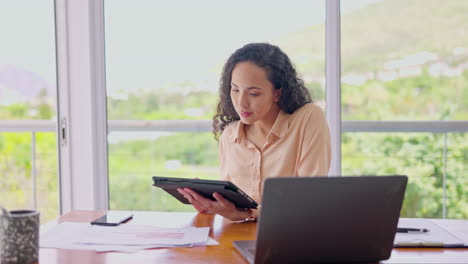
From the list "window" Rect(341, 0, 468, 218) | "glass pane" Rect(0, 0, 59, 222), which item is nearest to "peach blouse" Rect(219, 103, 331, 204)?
"window" Rect(341, 0, 468, 218)

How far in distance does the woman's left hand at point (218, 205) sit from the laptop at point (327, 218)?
405 millimetres

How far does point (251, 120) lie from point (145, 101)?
119 cm

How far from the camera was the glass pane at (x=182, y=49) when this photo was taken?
2.75 meters

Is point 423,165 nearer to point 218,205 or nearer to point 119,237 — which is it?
point 218,205

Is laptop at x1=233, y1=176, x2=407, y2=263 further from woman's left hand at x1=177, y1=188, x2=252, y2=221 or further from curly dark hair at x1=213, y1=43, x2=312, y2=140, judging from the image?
curly dark hair at x1=213, y1=43, x2=312, y2=140

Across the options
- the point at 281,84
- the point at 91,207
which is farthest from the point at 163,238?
the point at 91,207

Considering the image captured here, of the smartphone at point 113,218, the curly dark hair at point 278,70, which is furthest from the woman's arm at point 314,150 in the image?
the smartphone at point 113,218

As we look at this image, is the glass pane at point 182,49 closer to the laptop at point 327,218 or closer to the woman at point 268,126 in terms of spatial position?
the woman at point 268,126

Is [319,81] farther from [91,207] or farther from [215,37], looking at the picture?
[91,207]

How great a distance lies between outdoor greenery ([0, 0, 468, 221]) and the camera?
2.78 m

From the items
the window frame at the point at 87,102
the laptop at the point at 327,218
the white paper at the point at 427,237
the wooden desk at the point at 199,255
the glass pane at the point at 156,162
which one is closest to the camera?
the laptop at the point at 327,218

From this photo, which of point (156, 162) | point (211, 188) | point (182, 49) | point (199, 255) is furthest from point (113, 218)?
point (156, 162)

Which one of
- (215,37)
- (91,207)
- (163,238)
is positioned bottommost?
(91,207)

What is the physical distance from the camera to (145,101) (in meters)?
2.97
